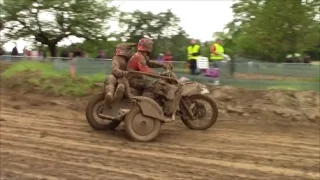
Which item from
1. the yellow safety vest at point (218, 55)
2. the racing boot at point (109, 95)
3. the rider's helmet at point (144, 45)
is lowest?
the racing boot at point (109, 95)

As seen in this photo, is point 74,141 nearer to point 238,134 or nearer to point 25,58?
point 238,134

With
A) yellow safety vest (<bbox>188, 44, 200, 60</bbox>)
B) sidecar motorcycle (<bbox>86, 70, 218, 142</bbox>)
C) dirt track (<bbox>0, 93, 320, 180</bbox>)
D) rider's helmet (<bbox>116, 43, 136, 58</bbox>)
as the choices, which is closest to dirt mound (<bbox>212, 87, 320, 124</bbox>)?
dirt track (<bbox>0, 93, 320, 180</bbox>)

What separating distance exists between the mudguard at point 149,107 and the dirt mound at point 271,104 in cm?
329

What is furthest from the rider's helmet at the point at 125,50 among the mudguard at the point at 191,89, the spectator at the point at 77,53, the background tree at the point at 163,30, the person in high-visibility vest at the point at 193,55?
the background tree at the point at 163,30

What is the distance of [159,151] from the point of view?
946 centimetres

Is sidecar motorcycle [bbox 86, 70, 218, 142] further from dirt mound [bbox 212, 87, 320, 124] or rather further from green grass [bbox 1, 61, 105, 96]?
green grass [bbox 1, 61, 105, 96]

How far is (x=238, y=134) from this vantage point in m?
11.3

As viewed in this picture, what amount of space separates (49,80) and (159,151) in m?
7.03

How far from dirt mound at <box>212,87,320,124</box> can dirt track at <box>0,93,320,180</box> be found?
1.01ft

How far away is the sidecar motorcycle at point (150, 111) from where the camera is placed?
34.2 ft

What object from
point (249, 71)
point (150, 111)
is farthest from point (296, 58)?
point (150, 111)

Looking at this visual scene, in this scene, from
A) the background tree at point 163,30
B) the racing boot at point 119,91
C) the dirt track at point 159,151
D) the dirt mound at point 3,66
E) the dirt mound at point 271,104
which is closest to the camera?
the dirt track at point 159,151

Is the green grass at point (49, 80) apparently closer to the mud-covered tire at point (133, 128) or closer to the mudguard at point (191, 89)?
the mudguard at point (191, 89)

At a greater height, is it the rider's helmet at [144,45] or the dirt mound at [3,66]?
the rider's helmet at [144,45]
